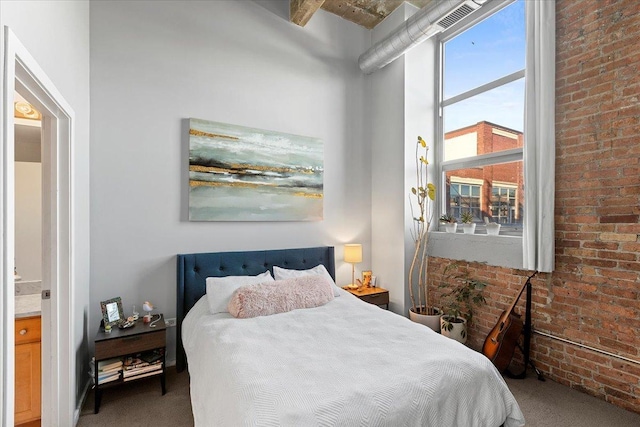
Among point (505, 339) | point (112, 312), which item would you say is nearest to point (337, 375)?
point (505, 339)

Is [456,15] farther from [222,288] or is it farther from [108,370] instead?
[108,370]

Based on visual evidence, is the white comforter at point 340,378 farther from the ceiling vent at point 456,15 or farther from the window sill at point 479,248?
the ceiling vent at point 456,15

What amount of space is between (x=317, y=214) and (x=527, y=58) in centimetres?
250

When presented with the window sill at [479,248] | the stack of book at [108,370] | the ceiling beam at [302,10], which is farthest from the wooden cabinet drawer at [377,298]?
the ceiling beam at [302,10]

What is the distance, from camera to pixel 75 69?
2.19 metres

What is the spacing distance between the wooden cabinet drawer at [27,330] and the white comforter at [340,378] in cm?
96

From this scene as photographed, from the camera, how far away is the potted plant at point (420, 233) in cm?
356

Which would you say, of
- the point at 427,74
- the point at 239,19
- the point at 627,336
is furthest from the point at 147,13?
the point at 627,336

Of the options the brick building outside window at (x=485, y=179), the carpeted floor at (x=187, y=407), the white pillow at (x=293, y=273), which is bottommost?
the carpeted floor at (x=187, y=407)

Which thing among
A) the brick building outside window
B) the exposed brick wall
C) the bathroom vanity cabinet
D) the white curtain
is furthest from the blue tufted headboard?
the exposed brick wall

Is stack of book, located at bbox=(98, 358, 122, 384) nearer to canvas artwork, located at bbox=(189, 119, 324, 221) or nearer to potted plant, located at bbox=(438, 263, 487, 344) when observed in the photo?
canvas artwork, located at bbox=(189, 119, 324, 221)

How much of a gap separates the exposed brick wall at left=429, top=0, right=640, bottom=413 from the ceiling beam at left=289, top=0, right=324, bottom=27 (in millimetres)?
2216

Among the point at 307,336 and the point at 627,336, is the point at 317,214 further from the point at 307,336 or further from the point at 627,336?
the point at 627,336

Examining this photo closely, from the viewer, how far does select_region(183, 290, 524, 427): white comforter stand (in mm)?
1337
